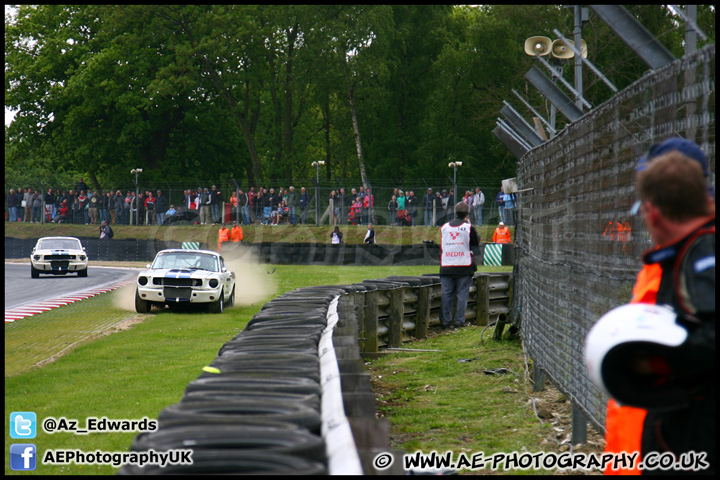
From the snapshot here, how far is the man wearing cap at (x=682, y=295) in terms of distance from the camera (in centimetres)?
224

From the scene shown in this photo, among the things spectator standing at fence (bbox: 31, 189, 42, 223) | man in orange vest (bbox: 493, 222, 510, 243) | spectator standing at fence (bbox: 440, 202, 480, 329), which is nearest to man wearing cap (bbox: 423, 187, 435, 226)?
man in orange vest (bbox: 493, 222, 510, 243)

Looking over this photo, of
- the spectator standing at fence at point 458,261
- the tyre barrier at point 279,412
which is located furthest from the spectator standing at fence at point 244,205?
the tyre barrier at point 279,412

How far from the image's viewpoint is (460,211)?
12117mm

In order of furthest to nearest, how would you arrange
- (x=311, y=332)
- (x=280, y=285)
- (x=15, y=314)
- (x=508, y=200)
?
(x=508, y=200)
(x=280, y=285)
(x=15, y=314)
(x=311, y=332)

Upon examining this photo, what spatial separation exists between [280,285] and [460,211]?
1066cm

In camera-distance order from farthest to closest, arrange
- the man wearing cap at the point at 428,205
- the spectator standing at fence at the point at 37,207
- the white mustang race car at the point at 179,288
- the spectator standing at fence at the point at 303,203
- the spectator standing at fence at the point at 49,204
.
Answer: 1. the spectator standing at fence at the point at 37,207
2. the spectator standing at fence at the point at 49,204
3. the spectator standing at fence at the point at 303,203
4. the man wearing cap at the point at 428,205
5. the white mustang race car at the point at 179,288

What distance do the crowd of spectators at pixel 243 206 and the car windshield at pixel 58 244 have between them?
11.3 metres

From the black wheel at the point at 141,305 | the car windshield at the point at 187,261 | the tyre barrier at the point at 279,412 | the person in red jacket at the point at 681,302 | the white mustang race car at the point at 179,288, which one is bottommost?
the black wheel at the point at 141,305

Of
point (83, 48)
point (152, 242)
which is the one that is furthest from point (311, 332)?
point (83, 48)

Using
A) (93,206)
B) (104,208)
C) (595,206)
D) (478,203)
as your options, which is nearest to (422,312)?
(595,206)

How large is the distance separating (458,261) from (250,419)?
29.8ft

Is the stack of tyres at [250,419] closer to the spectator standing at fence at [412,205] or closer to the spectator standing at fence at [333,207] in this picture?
the spectator standing at fence at [412,205]

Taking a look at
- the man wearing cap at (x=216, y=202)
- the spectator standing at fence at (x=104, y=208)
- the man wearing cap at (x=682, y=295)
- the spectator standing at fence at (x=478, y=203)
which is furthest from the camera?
the spectator standing at fence at (x=104, y=208)

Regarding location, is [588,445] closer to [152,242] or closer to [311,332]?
[311,332]
